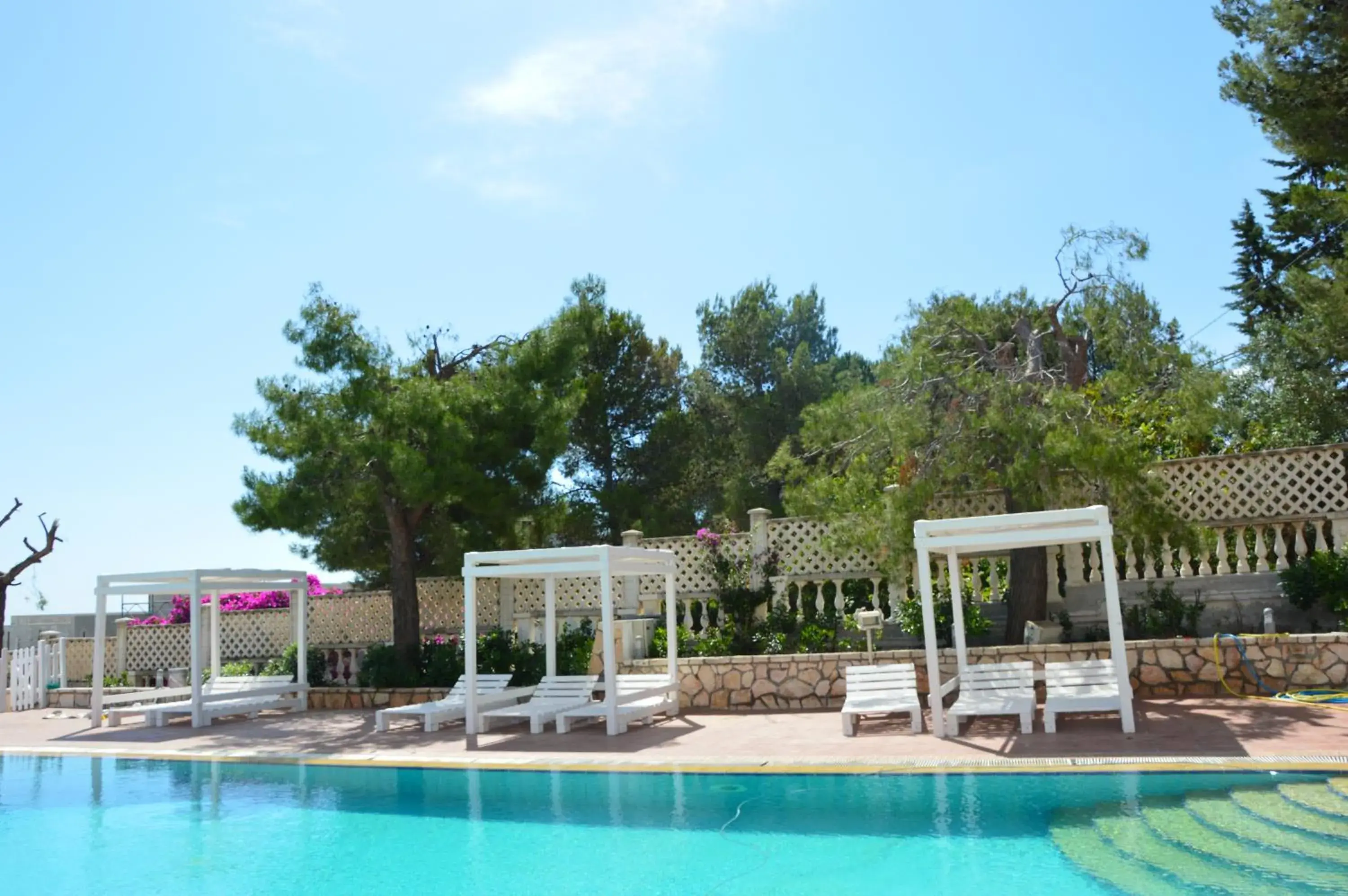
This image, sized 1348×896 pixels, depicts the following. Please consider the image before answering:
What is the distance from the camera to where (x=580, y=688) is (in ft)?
41.6

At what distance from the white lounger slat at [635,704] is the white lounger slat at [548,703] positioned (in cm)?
18

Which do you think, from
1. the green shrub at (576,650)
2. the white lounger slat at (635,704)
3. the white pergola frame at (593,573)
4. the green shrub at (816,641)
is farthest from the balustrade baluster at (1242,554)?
the green shrub at (576,650)

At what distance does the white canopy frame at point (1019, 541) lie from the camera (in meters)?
9.39

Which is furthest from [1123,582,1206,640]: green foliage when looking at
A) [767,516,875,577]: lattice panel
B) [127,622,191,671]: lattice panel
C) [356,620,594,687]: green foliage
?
[127,622,191,671]: lattice panel

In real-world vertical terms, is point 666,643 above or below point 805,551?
below

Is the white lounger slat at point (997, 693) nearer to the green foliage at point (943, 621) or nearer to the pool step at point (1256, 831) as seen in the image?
the green foliage at point (943, 621)

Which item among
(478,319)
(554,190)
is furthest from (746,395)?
(554,190)

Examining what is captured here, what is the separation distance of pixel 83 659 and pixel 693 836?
58.3ft

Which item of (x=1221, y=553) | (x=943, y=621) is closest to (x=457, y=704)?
(x=943, y=621)

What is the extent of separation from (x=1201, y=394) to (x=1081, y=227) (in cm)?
243

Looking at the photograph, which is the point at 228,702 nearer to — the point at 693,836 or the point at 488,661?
the point at 488,661

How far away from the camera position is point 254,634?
19156 millimetres

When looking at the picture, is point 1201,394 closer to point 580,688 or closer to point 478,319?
point 580,688

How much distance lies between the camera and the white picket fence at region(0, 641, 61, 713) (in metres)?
18.5
